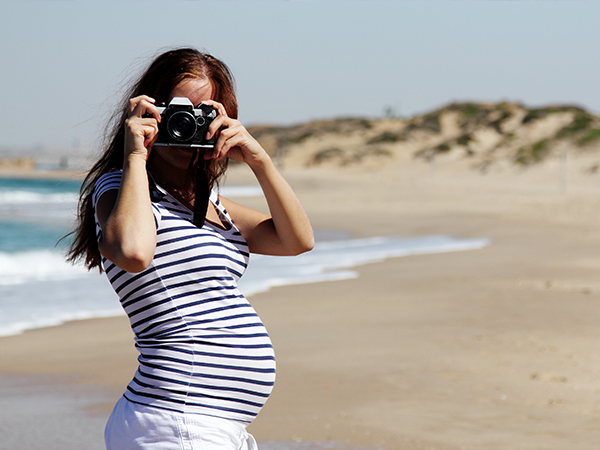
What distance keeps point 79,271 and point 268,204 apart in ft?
27.3

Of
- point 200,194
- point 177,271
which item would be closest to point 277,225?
point 200,194

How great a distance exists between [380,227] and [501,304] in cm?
1035

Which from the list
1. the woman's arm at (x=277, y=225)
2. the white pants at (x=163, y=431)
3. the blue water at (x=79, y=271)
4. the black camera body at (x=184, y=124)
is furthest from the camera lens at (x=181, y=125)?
the blue water at (x=79, y=271)

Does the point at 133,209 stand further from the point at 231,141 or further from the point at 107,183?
the point at 231,141

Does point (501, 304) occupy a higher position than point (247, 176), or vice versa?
point (501, 304)

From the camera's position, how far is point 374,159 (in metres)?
52.5

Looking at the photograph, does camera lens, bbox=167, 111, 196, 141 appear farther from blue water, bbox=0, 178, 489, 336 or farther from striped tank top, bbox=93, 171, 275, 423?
blue water, bbox=0, 178, 489, 336

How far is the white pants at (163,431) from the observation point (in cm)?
152

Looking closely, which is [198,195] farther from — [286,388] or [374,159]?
[374,159]

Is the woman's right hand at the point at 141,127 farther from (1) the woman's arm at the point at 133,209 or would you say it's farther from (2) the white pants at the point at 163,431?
(2) the white pants at the point at 163,431

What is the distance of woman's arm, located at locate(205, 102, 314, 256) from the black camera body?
3 centimetres

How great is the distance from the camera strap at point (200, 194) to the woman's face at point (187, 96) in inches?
0.9

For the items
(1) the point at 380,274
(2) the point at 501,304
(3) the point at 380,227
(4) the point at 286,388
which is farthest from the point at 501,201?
(4) the point at 286,388

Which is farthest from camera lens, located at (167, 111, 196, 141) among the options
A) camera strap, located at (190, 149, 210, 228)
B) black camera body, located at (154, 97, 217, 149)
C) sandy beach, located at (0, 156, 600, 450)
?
sandy beach, located at (0, 156, 600, 450)
